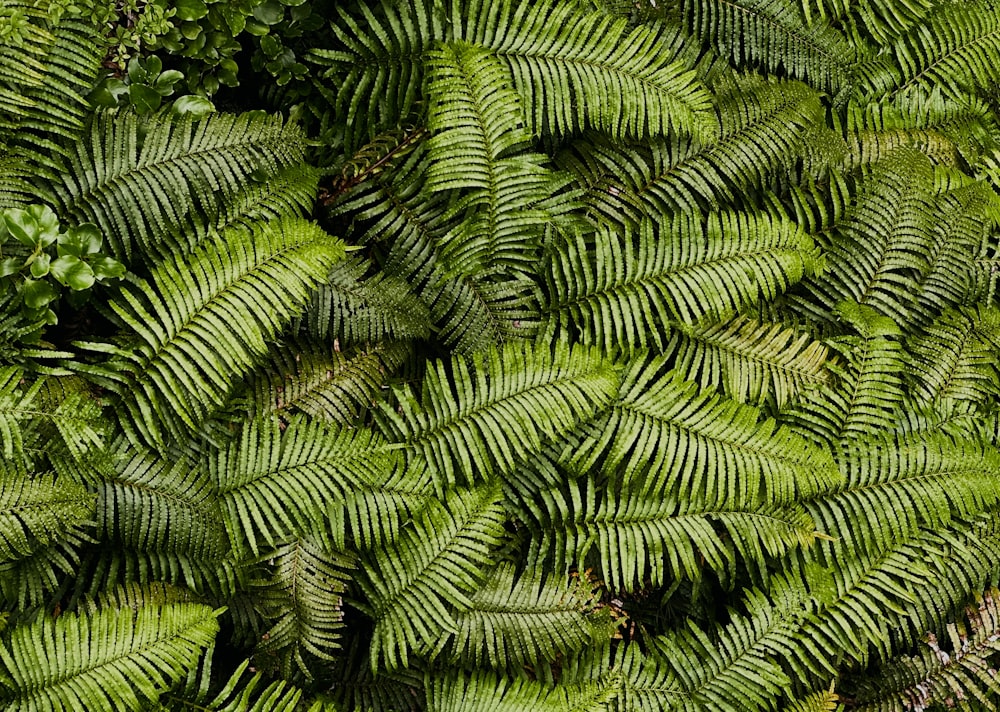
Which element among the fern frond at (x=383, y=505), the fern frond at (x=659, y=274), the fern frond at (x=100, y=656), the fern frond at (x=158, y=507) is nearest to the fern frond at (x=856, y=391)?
the fern frond at (x=659, y=274)

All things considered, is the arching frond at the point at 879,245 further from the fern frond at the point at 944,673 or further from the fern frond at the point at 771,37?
the fern frond at the point at 944,673

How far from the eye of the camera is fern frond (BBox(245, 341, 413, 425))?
3.46m

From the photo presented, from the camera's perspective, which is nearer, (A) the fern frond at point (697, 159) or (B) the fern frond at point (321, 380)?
(B) the fern frond at point (321, 380)

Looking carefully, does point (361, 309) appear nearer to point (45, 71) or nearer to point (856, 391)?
point (45, 71)

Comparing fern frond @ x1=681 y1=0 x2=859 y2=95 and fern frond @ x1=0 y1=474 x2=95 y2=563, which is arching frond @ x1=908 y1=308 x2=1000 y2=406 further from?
fern frond @ x1=0 y1=474 x2=95 y2=563

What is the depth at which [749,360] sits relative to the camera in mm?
4137

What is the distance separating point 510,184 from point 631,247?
64 cm

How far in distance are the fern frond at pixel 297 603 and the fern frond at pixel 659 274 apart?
1.40 meters

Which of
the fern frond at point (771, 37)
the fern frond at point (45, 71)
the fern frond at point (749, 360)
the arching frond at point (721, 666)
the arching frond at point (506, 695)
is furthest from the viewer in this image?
the fern frond at point (771, 37)

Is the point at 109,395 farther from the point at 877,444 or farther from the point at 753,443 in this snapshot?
the point at 877,444

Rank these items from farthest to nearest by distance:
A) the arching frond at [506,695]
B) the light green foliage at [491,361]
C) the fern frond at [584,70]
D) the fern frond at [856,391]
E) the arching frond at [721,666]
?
the fern frond at [856,391], the arching frond at [721,666], the fern frond at [584,70], the arching frond at [506,695], the light green foliage at [491,361]

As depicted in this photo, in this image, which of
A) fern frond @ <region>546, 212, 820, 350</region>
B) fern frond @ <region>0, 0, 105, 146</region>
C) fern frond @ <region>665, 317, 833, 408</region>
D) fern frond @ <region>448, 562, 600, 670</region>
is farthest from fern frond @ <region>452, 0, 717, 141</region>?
fern frond @ <region>448, 562, 600, 670</region>

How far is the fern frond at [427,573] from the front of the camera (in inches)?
133

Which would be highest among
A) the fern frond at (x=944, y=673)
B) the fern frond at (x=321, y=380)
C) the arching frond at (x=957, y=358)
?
the fern frond at (x=321, y=380)
